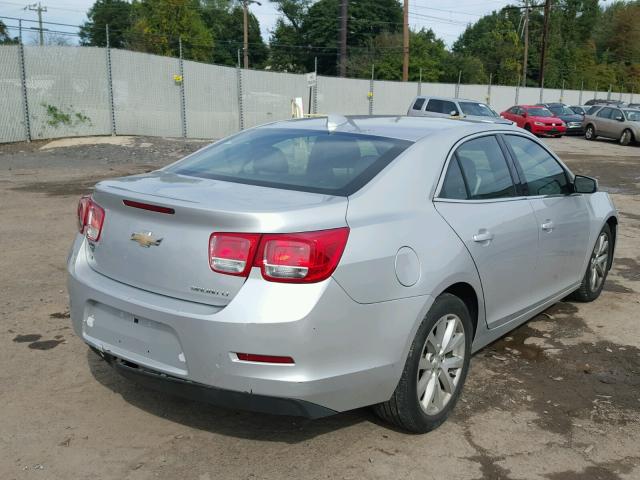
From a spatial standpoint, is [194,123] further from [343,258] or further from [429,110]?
[343,258]

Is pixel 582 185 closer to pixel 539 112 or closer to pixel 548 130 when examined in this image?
pixel 548 130

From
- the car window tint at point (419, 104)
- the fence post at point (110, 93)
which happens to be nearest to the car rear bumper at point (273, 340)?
the fence post at point (110, 93)

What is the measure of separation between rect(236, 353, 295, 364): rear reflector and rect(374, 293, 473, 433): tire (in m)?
0.68

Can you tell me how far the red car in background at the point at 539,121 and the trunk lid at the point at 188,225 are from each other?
98.6 ft

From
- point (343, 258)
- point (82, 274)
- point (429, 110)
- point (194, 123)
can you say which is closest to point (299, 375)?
point (343, 258)

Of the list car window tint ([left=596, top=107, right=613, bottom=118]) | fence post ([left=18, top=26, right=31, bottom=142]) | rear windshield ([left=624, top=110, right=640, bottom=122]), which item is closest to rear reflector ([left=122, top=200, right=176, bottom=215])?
fence post ([left=18, top=26, right=31, bottom=142])

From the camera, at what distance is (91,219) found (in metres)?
3.40

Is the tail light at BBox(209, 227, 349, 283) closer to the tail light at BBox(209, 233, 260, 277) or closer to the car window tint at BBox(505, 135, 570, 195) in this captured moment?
the tail light at BBox(209, 233, 260, 277)

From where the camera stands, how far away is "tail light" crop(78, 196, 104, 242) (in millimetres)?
3312

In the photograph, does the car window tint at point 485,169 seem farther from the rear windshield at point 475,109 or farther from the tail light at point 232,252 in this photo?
the rear windshield at point 475,109

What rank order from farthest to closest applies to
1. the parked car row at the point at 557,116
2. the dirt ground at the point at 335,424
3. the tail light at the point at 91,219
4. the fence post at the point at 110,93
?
the parked car row at the point at 557,116 → the fence post at the point at 110,93 → the tail light at the point at 91,219 → the dirt ground at the point at 335,424

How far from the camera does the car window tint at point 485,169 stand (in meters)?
3.85

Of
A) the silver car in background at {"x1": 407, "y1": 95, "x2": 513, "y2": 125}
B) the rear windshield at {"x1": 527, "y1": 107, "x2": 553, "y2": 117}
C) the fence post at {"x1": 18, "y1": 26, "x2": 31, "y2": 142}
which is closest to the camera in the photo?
the fence post at {"x1": 18, "y1": 26, "x2": 31, "y2": 142}

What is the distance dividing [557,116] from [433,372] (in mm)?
32616
